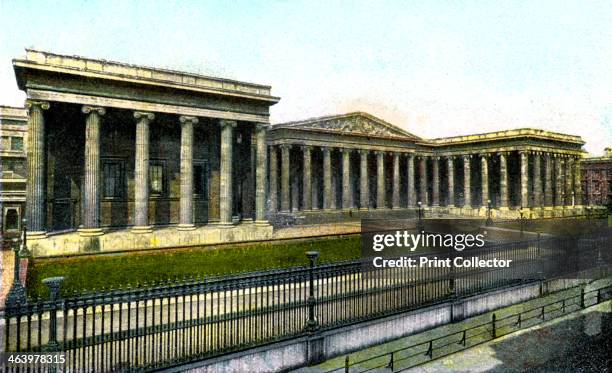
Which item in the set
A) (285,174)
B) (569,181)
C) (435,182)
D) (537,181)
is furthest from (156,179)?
(569,181)

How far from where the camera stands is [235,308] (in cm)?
1115

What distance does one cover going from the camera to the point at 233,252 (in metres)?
20.7

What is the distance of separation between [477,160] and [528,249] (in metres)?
49.6

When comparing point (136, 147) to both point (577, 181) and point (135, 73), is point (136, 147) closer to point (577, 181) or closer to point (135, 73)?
point (135, 73)

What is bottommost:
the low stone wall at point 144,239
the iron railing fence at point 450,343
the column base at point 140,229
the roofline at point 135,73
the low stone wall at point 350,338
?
the iron railing fence at point 450,343

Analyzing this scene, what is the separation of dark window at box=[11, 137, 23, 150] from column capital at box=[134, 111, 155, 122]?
25078mm

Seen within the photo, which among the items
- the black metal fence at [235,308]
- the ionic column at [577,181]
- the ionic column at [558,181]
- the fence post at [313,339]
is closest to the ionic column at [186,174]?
the black metal fence at [235,308]

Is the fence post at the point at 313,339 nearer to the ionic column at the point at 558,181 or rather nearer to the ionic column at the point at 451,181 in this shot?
the ionic column at the point at 451,181

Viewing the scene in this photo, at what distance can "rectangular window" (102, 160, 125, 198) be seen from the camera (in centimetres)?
2564

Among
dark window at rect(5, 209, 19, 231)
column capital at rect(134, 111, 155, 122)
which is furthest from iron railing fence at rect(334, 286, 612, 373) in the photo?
dark window at rect(5, 209, 19, 231)

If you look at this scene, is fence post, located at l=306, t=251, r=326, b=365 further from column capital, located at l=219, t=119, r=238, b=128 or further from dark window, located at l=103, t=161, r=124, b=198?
dark window, located at l=103, t=161, r=124, b=198

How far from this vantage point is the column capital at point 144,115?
23.7m

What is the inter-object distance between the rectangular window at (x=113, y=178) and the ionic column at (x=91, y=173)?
131 inches

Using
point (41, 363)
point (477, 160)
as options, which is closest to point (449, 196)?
point (477, 160)
